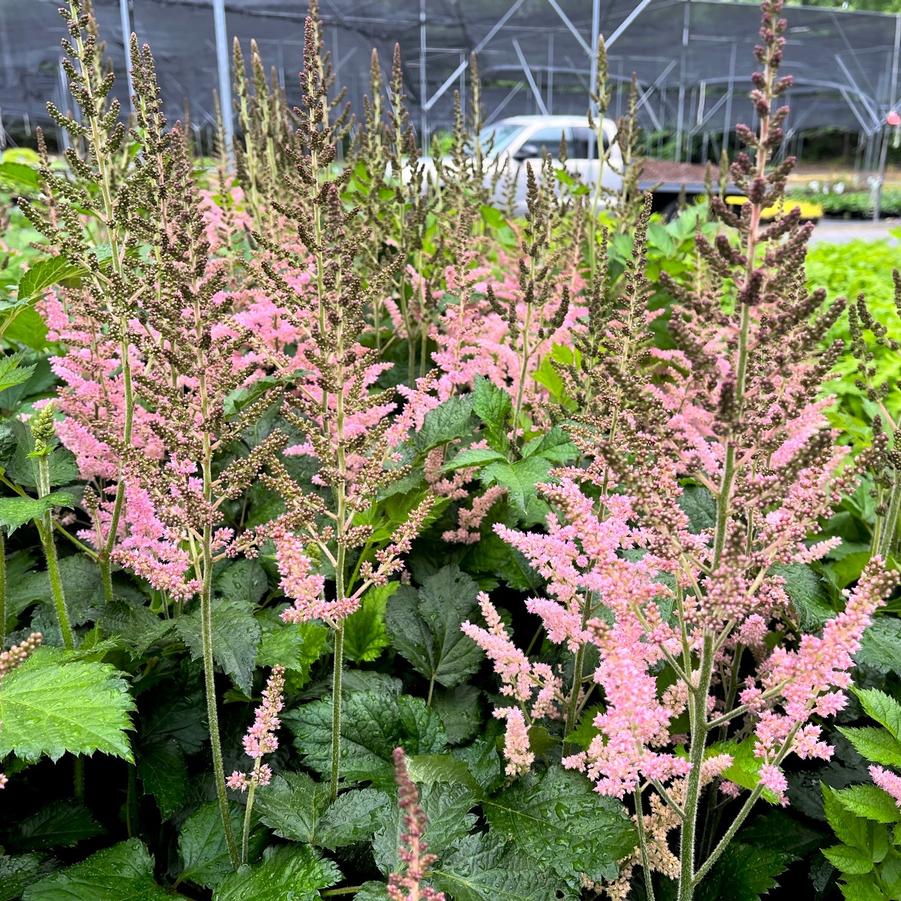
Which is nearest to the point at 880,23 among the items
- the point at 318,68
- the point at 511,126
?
the point at 511,126

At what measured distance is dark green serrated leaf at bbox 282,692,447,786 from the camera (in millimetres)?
1929

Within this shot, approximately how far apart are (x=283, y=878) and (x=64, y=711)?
50cm

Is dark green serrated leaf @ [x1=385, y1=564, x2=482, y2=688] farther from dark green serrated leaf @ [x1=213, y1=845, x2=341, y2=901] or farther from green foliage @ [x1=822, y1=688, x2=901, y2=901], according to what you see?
green foliage @ [x1=822, y1=688, x2=901, y2=901]

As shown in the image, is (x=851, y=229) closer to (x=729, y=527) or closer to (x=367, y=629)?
(x=367, y=629)

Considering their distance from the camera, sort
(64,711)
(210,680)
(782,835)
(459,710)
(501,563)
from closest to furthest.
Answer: (64,711)
(210,680)
(782,835)
(459,710)
(501,563)

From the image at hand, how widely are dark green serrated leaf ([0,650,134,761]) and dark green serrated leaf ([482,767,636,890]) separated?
2.67ft

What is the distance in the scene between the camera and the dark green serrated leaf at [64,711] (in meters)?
1.42

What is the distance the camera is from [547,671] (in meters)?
1.94

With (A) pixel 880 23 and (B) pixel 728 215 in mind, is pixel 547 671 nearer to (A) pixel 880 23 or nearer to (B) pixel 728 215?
(B) pixel 728 215

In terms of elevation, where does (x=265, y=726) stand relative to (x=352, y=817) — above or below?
above

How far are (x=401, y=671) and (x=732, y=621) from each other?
1.41 meters

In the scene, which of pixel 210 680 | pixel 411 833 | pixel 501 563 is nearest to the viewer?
pixel 411 833

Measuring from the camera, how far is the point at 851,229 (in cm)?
2956

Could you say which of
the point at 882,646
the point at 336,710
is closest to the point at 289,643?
the point at 336,710
